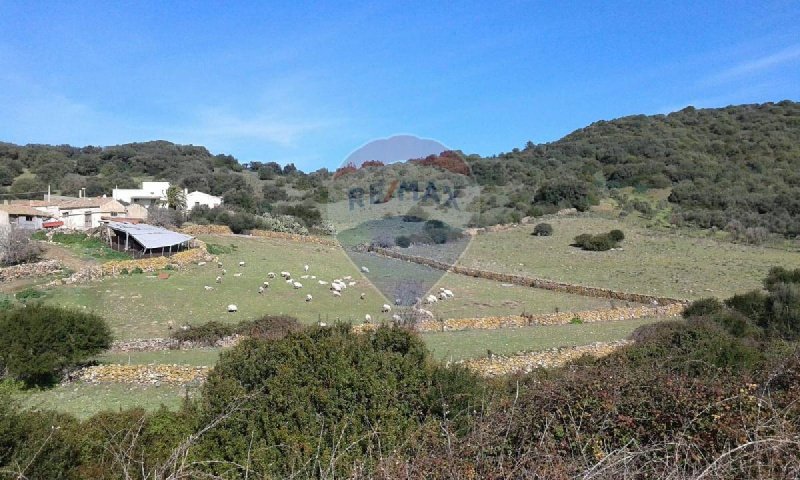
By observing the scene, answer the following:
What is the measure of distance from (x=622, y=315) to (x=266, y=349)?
644 inches

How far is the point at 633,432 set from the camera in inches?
175

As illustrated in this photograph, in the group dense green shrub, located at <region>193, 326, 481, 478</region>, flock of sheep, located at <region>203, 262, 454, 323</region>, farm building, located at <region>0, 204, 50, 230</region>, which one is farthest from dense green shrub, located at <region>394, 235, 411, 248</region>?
farm building, located at <region>0, 204, 50, 230</region>

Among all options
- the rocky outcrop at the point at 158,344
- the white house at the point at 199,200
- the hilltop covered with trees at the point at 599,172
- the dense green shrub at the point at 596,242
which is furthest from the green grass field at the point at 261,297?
the white house at the point at 199,200

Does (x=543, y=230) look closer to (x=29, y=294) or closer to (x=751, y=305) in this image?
(x=751, y=305)

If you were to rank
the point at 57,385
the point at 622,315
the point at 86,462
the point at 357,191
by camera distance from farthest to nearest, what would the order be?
the point at 622,315
the point at 357,191
the point at 57,385
the point at 86,462

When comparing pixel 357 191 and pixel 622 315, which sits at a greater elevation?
pixel 357 191

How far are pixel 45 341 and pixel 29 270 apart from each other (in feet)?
43.3

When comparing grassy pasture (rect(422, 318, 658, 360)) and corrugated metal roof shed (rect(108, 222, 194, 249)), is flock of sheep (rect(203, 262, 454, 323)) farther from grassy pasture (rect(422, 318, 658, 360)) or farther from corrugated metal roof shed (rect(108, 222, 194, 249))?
corrugated metal roof shed (rect(108, 222, 194, 249))

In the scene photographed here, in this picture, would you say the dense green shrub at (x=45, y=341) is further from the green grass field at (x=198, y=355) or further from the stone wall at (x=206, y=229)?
the stone wall at (x=206, y=229)

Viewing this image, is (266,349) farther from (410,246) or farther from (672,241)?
(672,241)

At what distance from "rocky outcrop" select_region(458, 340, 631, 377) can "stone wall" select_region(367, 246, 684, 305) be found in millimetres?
8295

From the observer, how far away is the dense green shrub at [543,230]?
39.0 metres

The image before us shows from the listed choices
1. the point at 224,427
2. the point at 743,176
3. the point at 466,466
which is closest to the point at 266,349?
the point at 224,427

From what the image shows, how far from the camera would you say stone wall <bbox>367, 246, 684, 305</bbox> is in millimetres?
21984
